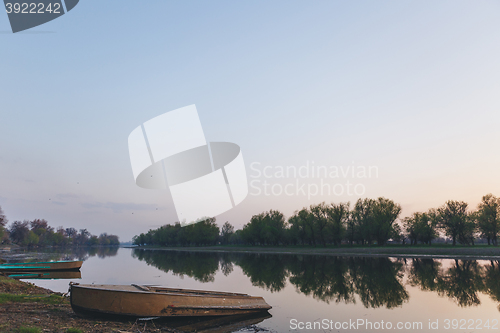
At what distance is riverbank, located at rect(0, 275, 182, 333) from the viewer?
10984 mm

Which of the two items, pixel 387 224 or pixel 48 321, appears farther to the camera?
pixel 387 224

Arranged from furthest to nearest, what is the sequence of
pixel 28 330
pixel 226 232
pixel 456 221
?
pixel 226 232 < pixel 456 221 < pixel 28 330

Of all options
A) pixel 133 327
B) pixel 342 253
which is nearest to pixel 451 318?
pixel 133 327

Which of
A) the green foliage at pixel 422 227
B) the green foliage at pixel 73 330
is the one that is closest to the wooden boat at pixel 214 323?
the green foliage at pixel 73 330

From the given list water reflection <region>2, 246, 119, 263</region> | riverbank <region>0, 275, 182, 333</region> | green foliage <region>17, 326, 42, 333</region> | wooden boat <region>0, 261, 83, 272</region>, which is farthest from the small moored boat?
green foliage <region>17, 326, 42, 333</region>

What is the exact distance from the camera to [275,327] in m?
14.8

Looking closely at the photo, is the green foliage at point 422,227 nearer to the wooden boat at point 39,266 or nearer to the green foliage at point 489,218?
the green foliage at point 489,218

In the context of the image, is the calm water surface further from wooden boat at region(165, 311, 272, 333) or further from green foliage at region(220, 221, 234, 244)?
green foliage at region(220, 221, 234, 244)

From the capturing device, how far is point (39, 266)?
3591 centimetres

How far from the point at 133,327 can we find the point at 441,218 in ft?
327

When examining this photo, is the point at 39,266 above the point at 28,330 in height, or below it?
below

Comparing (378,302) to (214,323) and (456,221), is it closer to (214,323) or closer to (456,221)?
(214,323)

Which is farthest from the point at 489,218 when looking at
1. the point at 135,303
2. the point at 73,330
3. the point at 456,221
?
the point at 73,330

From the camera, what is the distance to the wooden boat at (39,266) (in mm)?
33256
